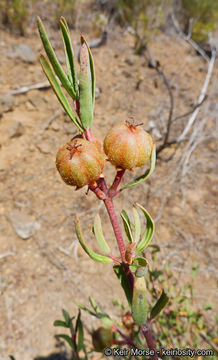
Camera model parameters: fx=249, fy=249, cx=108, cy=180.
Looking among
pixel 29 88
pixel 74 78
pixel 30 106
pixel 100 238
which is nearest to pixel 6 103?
pixel 30 106

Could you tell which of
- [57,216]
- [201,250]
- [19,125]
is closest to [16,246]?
[57,216]

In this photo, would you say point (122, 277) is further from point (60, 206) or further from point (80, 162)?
point (60, 206)

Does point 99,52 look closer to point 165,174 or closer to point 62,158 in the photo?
point 165,174

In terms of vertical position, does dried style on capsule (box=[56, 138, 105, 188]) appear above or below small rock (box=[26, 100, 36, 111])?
below

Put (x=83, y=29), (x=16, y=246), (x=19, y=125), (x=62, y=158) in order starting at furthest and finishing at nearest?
(x=83, y=29) → (x=19, y=125) → (x=16, y=246) → (x=62, y=158)

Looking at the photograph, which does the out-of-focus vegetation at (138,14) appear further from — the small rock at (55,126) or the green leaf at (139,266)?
the green leaf at (139,266)

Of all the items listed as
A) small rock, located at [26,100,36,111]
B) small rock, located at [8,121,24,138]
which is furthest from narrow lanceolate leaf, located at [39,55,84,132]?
small rock, located at [26,100,36,111]

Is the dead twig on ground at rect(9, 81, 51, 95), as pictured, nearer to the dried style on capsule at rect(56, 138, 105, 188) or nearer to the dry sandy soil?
the dry sandy soil
